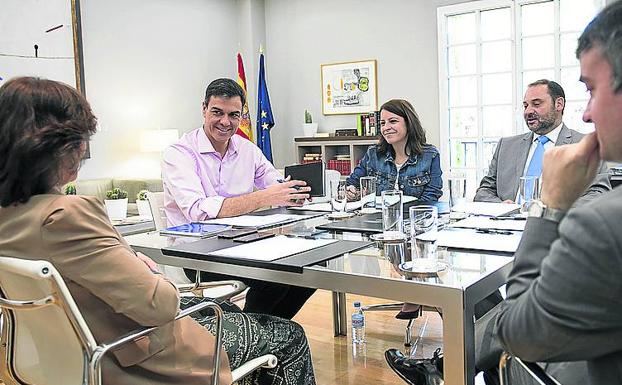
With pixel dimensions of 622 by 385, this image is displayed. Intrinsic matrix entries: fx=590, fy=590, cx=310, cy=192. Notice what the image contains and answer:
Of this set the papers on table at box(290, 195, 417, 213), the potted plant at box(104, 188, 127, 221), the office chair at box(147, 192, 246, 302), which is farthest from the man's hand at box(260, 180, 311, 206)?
the potted plant at box(104, 188, 127, 221)

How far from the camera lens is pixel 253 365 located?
1579 millimetres

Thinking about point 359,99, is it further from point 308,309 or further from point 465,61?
point 308,309

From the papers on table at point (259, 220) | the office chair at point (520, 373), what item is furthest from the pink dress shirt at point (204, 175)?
the office chair at point (520, 373)

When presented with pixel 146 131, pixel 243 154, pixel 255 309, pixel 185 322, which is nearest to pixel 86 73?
pixel 146 131

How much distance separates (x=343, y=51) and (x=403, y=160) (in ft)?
12.1

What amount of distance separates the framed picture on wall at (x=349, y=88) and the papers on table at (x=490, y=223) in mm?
4416

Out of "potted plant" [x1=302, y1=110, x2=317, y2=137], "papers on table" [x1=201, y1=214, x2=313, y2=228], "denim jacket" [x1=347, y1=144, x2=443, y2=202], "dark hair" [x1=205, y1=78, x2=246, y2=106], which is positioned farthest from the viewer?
"potted plant" [x1=302, y1=110, x2=317, y2=137]

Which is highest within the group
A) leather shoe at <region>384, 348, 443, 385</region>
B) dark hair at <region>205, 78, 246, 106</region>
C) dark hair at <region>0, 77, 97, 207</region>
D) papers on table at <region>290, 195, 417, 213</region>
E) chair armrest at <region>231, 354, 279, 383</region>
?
dark hair at <region>205, 78, 246, 106</region>

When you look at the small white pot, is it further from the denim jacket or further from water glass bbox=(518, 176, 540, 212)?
water glass bbox=(518, 176, 540, 212)

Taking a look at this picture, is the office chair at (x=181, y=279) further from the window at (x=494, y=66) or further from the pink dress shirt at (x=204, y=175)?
the window at (x=494, y=66)

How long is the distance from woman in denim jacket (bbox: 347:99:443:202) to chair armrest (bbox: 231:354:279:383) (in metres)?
1.69

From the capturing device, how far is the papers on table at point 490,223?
2.04 metres

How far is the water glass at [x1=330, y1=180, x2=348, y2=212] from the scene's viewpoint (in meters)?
2.40

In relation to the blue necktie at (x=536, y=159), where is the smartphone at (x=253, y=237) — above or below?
below
